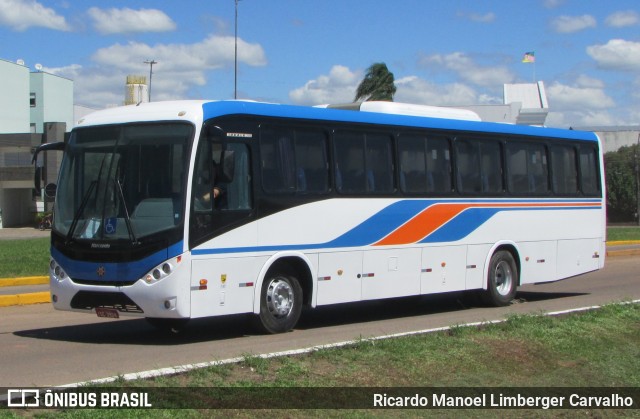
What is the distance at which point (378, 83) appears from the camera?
53.2 metres

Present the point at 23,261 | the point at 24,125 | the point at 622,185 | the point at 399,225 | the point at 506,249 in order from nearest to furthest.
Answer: the point at 399,225 < the point at 506,249 < the point at 23,261 < the point at 24,125 < the point at 622,185

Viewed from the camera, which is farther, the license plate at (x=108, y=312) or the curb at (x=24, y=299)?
the curb at (x=24, y=299)

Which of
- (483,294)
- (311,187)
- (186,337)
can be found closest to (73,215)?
(186,337)

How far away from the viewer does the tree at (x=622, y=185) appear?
80.1 m

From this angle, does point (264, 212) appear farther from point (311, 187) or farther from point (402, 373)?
point (402, 373)

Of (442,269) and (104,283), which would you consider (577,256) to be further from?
(104,283)

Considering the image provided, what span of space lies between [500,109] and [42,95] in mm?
35641

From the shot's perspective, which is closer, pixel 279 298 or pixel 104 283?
pixel 104 283

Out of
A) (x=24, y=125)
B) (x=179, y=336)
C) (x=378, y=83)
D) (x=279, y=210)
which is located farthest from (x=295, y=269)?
(x=24, y=125)

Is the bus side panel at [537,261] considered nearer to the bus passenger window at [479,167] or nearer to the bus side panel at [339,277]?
the bus passenger window at [479,167]

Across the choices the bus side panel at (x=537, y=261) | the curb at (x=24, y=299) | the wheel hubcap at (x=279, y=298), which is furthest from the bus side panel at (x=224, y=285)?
the bus side panel at (x=537, y=261)

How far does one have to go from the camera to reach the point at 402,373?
392 inches

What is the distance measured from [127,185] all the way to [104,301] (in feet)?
4.76

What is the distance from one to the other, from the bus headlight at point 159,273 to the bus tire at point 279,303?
167 cm
